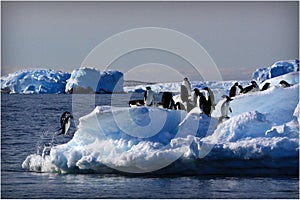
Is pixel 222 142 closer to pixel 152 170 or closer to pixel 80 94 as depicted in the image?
pixel 152 170

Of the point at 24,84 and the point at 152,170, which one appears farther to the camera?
the point at 24,84

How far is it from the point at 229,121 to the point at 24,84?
166 ft

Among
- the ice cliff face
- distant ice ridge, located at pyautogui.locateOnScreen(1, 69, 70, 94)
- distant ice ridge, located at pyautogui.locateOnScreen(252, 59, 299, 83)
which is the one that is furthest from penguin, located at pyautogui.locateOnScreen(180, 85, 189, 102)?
distant ice ridge, located at pyautogui.locateOnScreen(1, 69, 70, 94)

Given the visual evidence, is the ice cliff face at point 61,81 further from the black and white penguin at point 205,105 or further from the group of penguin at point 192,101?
the black and white penguin at point 205,105

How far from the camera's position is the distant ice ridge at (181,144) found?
1192 centimetres

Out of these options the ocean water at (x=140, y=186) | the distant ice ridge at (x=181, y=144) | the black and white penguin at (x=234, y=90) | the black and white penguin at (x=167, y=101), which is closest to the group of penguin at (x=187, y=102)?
the black and white penguin at (x=167, y=101)

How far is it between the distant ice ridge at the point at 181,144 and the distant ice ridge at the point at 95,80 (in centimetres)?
3997

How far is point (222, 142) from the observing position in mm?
12188

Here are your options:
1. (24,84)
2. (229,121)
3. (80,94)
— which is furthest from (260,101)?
(24,84)

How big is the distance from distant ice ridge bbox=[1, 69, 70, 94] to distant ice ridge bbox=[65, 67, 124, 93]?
3.25m

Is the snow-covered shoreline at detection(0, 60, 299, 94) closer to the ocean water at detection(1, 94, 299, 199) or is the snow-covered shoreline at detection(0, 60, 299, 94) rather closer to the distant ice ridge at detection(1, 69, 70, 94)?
the distant ice ridge at detection(1, 69, 70, 94)

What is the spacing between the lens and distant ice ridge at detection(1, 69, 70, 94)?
59625mm

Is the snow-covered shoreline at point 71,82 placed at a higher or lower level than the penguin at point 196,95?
higher

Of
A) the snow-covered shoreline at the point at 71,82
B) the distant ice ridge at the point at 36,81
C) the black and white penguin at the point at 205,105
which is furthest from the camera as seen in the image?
the distant ice ridge at the point at 36,81
